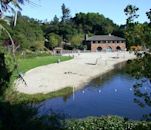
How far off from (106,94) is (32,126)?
3632 centimetres

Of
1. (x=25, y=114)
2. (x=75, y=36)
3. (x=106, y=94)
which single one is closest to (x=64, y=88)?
(x=106, y=94)

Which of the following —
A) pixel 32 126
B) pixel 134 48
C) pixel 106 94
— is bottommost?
pixel 106 94

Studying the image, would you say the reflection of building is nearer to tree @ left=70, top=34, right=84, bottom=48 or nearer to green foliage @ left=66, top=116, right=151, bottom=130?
tree @ left=70, top=34, right=84, bottom=48

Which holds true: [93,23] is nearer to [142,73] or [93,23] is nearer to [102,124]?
[102,124]

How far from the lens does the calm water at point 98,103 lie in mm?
34562

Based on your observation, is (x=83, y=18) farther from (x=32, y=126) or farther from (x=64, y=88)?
(x=32, y=126)

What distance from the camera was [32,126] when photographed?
11.8 meters

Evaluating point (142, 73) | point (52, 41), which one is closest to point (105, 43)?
point (52, 41)

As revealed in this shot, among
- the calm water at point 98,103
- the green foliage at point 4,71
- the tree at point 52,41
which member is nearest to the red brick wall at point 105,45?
the tree at point 52,41

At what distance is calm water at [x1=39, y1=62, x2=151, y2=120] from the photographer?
113 feet

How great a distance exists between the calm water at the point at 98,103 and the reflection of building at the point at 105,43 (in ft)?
308

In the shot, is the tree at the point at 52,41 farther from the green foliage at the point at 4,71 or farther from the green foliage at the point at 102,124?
the green foliage at the point at 4,71

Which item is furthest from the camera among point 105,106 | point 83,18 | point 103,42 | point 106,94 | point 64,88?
point 83,18

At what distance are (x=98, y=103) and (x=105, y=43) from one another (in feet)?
373
